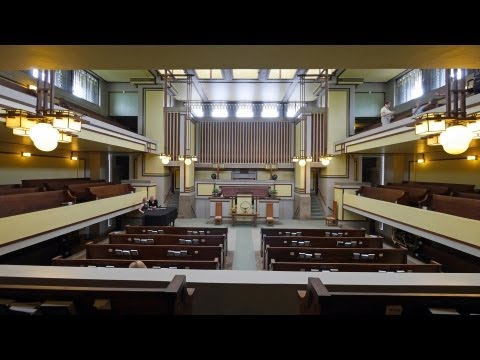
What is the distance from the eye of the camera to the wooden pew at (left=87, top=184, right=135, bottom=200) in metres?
8.69

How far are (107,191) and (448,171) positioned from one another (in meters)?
11.9

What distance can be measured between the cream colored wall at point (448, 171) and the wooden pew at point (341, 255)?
5.06 m

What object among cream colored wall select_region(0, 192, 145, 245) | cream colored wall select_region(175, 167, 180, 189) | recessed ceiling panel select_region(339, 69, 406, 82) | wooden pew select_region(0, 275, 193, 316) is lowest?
cream colored wall select_region(0, 192, 145, 245)

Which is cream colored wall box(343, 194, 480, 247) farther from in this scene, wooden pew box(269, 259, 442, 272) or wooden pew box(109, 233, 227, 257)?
wooden pew box(109, 233, 227, 257)

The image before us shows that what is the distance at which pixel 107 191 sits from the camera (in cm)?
979

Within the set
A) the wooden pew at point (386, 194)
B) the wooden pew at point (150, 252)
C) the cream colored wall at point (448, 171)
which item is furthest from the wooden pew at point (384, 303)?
the cream colored wall at point (448, 171)

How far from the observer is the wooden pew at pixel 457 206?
5.57m

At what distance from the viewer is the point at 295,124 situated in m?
15.6

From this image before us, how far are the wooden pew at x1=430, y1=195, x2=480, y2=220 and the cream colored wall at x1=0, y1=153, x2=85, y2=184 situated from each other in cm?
1167

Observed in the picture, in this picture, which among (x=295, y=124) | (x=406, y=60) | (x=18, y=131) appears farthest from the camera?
(x=295, y=124)

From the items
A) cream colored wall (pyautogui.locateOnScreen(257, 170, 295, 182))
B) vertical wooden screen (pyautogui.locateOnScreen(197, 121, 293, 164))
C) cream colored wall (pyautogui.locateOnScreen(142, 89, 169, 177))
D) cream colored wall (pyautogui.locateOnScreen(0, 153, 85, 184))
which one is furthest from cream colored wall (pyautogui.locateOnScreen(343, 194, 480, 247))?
cream colored wall (pyautogui.locateOnScreen(0, 153, 85, 184))
